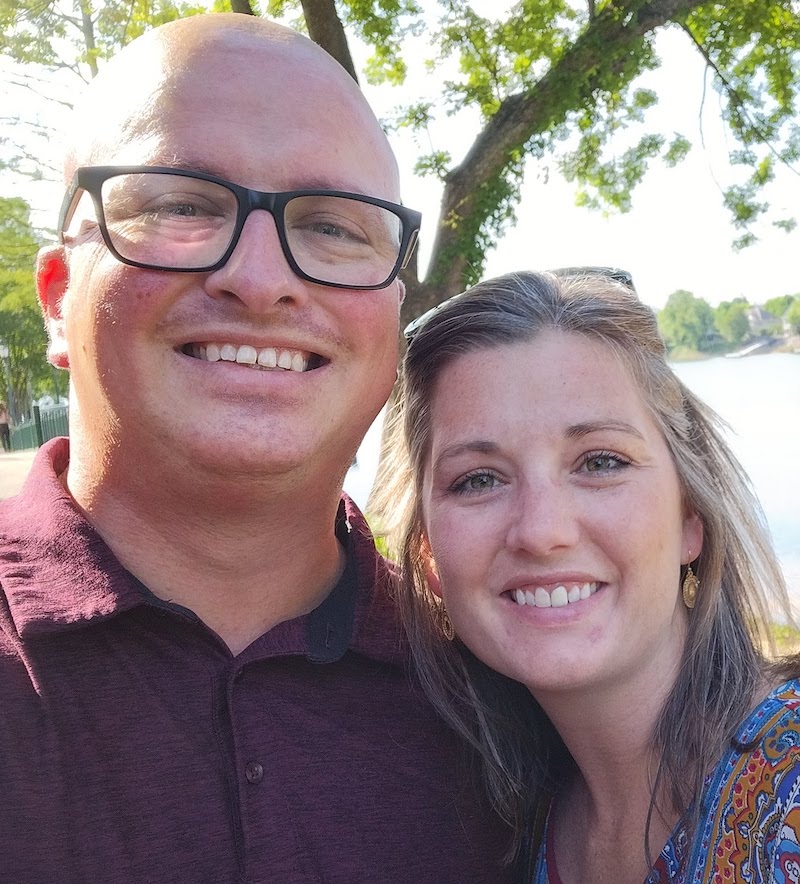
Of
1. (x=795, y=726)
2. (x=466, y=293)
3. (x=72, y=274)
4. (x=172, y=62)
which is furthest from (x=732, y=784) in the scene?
(x=172, y=62)

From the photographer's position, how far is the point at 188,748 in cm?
158

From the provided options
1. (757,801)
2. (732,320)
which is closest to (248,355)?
(757,801)

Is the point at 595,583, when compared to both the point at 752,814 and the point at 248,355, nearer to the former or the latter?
the point at 752,814

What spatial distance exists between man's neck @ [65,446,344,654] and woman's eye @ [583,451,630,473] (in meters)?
0.58

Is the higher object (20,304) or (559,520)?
(20,304)

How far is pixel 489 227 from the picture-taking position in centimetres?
891

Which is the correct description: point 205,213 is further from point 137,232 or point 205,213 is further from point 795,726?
point 795,726

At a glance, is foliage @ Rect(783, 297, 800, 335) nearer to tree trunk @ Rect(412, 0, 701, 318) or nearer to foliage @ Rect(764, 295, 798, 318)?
foliage @ Rect(764, 295, 798, 318)

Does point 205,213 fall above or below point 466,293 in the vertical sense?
above

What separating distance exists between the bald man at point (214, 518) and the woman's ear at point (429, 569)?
203mm

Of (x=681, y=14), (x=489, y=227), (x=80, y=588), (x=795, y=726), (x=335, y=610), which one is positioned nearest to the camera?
(x=795, y=726)

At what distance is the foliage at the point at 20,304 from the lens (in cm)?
1302

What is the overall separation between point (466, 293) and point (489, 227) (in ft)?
23.6

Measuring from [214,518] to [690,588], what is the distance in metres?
1.12
